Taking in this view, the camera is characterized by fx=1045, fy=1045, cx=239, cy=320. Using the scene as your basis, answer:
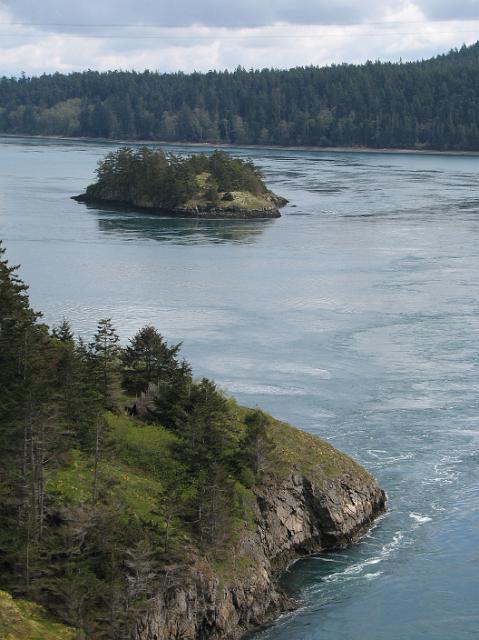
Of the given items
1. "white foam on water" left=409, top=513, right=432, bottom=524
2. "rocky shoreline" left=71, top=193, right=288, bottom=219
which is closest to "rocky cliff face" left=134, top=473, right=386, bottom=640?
"white foam on water" left=409, top=513, right=432, bottom=524

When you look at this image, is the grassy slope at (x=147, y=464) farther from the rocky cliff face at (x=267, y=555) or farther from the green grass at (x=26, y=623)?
the green grass at (x=26, y=623)

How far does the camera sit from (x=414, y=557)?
38.9m

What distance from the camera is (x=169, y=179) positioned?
148 m

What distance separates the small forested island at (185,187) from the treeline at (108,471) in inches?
4054

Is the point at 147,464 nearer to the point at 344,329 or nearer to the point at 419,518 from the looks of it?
the point at 419,518

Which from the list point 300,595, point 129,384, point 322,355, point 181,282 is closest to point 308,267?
point 181,282

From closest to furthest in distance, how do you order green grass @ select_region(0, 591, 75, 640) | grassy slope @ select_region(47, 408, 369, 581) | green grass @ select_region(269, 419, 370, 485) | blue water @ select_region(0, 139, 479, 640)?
green grass @ select_region(0, 591, 75, 640) < grassy slope @ select_region(47, 408, 369, 581) < blue water @ select_region(0, 139, 479, 640) < green grass @ select_region(269, 419, 370, 485)

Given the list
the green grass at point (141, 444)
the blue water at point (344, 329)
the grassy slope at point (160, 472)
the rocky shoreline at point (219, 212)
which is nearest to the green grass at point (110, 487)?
the grassy slope at point (160, 472)

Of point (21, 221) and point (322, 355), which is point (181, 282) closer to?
point (322, 355)

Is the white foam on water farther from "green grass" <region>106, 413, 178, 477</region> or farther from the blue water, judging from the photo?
"green grass" <region>106, 413, 178, 477</region>

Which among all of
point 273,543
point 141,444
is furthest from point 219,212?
point 273,543

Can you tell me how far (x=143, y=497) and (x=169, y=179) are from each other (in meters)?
116

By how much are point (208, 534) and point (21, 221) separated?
104253 millimetres

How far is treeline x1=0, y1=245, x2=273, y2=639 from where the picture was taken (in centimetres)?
3039
